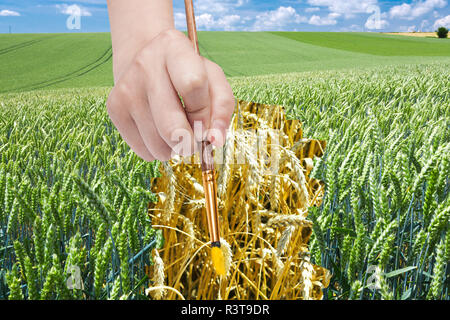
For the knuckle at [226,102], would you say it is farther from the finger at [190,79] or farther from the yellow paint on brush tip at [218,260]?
the yellow paint on brush tip at [218,260]

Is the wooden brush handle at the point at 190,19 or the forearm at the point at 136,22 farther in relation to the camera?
the forearm at the point at 136,22

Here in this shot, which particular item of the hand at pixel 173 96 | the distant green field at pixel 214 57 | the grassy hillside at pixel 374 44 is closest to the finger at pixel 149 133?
the hand at pixel 173 96

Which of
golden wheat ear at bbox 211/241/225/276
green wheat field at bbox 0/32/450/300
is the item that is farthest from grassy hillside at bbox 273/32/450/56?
golden wheat ear at bbox 211/241/225/276

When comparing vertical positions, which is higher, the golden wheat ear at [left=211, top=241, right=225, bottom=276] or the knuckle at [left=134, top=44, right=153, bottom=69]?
the knuckle at [left=134, top=44, right=153, bottom=69]

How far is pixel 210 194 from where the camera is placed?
353mm

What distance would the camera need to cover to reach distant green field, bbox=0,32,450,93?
10555 mm

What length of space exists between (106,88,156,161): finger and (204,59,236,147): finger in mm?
126

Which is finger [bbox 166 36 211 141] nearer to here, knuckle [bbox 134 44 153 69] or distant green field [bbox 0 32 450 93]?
knuckle [bbox 134 44 153 69]

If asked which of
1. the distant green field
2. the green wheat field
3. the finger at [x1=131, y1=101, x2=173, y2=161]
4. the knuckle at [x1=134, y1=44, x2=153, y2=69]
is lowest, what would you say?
the green wheat field

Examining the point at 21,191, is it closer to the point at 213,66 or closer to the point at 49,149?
the point at 213,66

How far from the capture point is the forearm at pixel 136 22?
511mm

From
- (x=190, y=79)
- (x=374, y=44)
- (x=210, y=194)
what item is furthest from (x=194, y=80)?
(x=374, y=44)

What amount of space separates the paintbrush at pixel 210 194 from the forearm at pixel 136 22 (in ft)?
0.35
